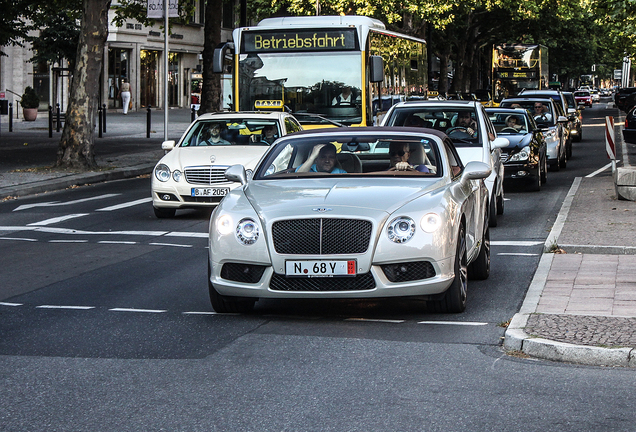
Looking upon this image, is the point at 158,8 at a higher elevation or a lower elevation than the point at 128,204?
higher

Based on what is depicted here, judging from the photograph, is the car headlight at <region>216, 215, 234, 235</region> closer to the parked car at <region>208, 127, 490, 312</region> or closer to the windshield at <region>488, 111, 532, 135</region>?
the parked car at <region>208, 127, 490, 312</region>

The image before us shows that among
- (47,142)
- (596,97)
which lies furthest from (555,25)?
(596,97)

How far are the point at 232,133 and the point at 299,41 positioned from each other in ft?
16.4

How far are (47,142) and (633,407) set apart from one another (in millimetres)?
28623

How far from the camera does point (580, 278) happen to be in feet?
30.4

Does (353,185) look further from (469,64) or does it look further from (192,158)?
(469,64)

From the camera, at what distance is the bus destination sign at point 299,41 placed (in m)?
20.5

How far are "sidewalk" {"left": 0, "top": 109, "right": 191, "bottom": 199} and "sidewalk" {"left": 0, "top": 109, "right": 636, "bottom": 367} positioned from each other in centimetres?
4

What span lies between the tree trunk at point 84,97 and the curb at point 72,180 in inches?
30.8

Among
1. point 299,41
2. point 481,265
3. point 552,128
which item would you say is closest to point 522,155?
point 299,41

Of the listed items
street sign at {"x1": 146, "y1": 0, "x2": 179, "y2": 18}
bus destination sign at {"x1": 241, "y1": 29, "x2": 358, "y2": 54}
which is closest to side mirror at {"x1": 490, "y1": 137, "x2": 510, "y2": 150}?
bus destination sign at {"x1": 241, "y1": 29, "x2": 358, "y2": 54}

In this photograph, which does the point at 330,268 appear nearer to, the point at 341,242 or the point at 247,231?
the point at 341,242

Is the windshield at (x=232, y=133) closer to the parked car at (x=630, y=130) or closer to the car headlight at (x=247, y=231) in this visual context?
the car headlight at (x=247, y=231)

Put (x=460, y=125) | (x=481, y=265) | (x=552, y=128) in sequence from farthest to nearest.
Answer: (x=552, y=128)
(x=460, y=125)
(x=481, y=265)
